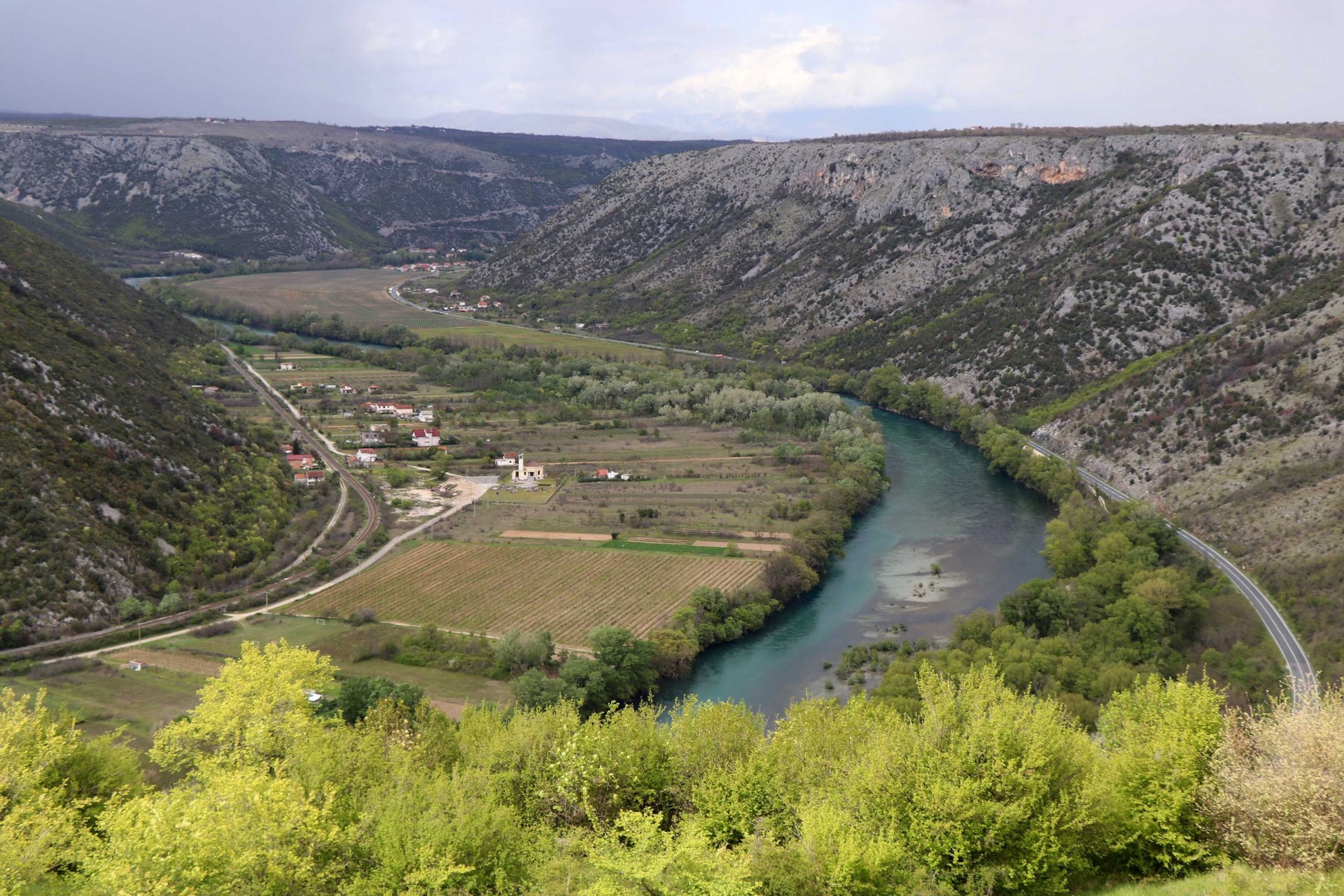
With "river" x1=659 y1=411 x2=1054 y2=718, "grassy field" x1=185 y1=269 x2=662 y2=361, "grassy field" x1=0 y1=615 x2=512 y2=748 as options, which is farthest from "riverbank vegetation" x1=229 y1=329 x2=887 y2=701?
"grassy field" x1=185 y1=269 x2=662 y2=361

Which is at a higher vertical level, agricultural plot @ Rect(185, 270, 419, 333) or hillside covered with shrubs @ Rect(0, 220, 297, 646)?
agricultural plot @ Rect(185, 270, 419, 333)

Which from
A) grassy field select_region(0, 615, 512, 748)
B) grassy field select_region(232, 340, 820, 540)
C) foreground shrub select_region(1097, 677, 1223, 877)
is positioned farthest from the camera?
grassy field select_region(232, 340, 820, 540)

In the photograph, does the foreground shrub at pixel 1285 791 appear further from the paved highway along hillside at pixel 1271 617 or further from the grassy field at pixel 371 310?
the grassy field at pixel 371 310

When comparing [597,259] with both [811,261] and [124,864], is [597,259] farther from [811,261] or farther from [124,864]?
[124,864]

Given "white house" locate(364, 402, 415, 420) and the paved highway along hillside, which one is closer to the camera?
the paved highway along hillside

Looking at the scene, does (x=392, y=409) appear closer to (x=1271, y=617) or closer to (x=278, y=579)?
(x=278, y=579)

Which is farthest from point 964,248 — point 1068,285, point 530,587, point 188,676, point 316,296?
point 316,296

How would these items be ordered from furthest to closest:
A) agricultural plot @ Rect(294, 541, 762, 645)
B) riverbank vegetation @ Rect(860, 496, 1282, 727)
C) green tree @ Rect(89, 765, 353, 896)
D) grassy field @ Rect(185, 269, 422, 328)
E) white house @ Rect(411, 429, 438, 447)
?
grassy field @ Rect(185, 269, 422, 328)
white house @ Rect(411, 429, 438, 447)
agricultural plot @ Rect(294, 541, 762, 645)
riverbank vegetation @ Rect(860, 496, 1282, 727)
green tree @ Rect(89, 765, 353, 896)

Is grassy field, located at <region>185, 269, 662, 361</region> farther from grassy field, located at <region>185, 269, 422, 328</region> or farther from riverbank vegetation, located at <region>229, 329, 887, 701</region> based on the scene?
riverbank vegetation, located at <region>229, 329, 887, 701</region>
